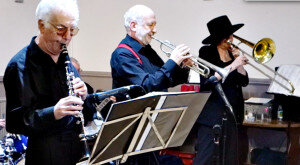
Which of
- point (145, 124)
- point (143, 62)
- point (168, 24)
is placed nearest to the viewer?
point (145, 124)

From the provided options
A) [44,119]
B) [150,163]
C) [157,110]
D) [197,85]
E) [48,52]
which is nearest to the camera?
[44,119]

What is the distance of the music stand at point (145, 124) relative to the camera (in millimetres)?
2256

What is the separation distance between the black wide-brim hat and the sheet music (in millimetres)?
740

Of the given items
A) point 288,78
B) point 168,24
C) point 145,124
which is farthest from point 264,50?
point 145,124

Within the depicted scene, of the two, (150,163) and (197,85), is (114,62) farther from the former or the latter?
(197,85)

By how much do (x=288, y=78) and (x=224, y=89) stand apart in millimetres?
847

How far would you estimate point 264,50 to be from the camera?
4.45 metres

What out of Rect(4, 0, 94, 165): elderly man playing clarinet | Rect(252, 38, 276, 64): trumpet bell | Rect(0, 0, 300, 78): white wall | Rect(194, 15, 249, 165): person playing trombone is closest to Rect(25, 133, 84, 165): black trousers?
Rect(4, 0, 94, 165): elderly man playing clarinet

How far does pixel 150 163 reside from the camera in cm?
279

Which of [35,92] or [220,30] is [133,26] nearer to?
[35,92]

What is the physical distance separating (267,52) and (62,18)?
2770 mm

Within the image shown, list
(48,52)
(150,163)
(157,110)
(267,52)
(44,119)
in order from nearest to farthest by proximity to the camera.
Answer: (44,119) < (48,52) < (157,110) < (150,163) < (267,52)

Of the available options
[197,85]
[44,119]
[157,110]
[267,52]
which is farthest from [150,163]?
[197,85]

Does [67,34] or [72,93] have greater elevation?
[67,34]
